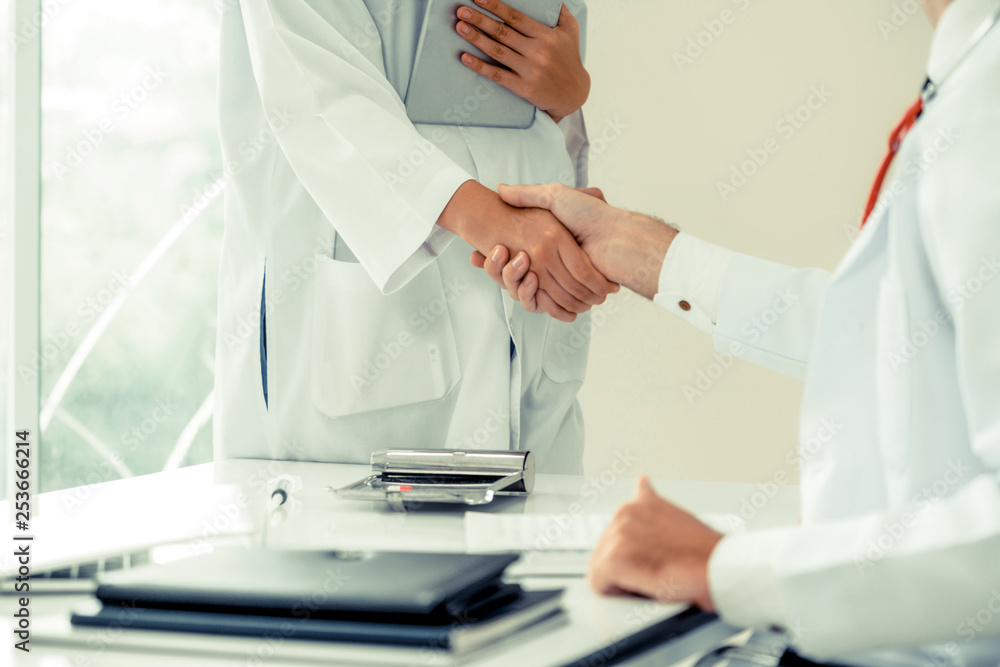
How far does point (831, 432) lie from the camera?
2.35 feet

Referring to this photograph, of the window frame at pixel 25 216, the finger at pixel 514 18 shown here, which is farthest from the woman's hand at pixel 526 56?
the window frame at pixel 25 216

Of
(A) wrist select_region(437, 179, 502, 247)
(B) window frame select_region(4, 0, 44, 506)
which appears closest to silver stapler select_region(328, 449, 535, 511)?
(A) wrist select_region(437, 179, 502, 247)

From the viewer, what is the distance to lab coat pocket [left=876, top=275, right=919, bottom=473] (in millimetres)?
648

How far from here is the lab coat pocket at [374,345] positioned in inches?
51.4

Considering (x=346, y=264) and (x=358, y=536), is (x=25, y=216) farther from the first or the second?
(x=358, y=536)

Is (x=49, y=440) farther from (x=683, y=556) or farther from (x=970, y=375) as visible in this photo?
(x=970, y=375)

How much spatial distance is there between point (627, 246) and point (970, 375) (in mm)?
723

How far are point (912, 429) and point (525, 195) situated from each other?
2.48 ft

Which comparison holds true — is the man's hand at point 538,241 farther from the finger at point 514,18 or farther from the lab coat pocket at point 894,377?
the lab coat pocket at point 894,377

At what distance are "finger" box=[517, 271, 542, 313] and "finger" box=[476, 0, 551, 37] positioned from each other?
42 centimetres

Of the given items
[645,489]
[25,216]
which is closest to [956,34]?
[645,489]

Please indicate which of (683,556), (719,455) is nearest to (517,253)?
(683,556)

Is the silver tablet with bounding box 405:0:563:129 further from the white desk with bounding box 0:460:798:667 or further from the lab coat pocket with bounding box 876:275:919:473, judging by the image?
the lab coat pocket with bounding box 876:275:919:473

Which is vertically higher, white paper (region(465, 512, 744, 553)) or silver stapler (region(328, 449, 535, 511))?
silver stapler (region(328, 449, 535, 511))
